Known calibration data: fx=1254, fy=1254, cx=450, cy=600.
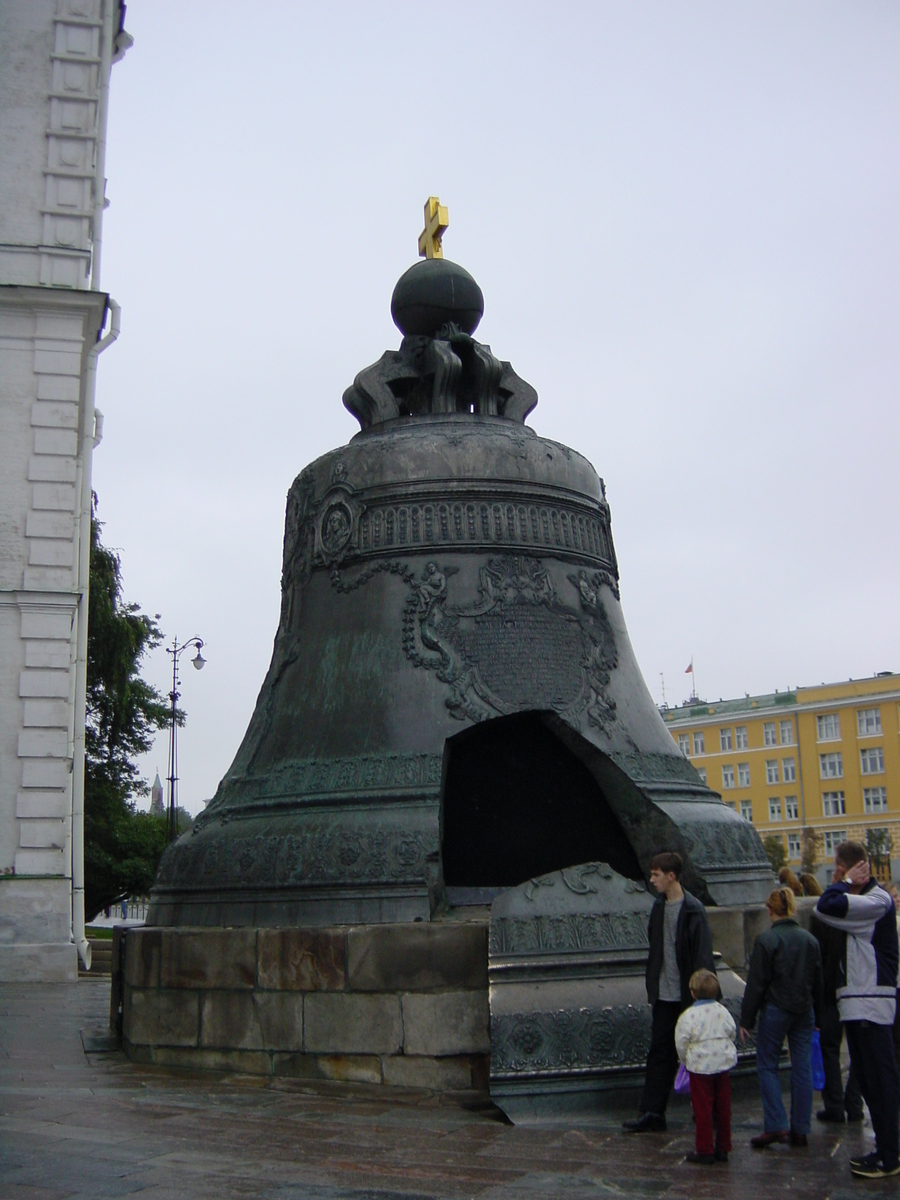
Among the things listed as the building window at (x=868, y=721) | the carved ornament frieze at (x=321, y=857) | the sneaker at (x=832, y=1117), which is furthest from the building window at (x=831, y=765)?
the carved ornament frieze at (x=321, y=857)

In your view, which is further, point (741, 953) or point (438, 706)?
point (438, 706)

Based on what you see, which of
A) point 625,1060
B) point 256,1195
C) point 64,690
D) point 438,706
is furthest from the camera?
point 64,690

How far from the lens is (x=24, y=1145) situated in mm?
4316

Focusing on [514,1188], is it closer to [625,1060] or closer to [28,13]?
[625,1060]

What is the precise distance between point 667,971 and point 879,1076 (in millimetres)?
826

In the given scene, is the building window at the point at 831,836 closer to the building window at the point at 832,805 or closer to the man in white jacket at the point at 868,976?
the building window at the point at 832,805

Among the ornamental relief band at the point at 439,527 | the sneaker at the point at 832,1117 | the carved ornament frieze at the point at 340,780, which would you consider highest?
the ornamental relief band at the point at 439,527

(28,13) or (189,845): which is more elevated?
(28,13)

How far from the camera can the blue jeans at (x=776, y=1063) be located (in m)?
4.64

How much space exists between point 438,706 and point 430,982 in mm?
1424

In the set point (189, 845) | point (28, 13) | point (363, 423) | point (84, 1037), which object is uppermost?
point (28, 13)

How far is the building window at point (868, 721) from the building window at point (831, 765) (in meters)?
1.53

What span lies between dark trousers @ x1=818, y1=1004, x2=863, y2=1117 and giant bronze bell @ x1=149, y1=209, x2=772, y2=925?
754 millimetres

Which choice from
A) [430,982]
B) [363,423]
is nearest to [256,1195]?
[430,982]
